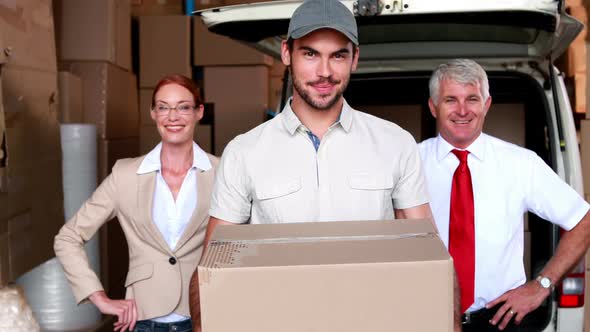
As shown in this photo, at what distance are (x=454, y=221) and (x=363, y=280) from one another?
1073 millimetres

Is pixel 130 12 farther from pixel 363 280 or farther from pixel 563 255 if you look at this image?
pixel 363 280

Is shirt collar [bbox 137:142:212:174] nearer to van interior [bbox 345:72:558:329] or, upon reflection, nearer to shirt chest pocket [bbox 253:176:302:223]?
shirt chest pocket [bbox 253:176:302:223]

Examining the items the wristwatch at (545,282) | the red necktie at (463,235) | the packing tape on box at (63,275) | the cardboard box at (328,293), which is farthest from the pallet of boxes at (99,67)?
the cardboard box at (328,293)

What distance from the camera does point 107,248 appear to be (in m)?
3.54

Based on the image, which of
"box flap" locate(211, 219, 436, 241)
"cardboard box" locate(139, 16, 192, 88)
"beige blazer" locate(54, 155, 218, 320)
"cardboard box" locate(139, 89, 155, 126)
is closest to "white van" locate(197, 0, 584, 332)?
"beige blazer" locate(54, 155, 218, 320)

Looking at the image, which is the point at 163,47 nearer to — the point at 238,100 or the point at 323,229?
the point at 238,100

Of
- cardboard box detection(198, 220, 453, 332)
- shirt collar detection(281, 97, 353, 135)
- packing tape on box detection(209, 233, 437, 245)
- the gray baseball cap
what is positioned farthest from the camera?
shirt collar detection(281, 97, 353, 135)

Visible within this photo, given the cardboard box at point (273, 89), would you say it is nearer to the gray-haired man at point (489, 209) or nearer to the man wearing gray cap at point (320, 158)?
the gray-haired man at point (489, 209)

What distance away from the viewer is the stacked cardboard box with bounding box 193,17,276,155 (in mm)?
4207

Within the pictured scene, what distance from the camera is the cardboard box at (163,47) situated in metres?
4.17

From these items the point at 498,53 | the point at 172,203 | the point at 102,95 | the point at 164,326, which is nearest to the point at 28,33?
the point at 172,203

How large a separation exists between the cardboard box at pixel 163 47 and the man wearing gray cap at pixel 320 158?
8.59 ft

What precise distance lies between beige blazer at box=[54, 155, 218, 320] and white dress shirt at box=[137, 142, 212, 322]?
21 millimetres

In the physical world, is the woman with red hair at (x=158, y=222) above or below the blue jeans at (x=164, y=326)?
above
